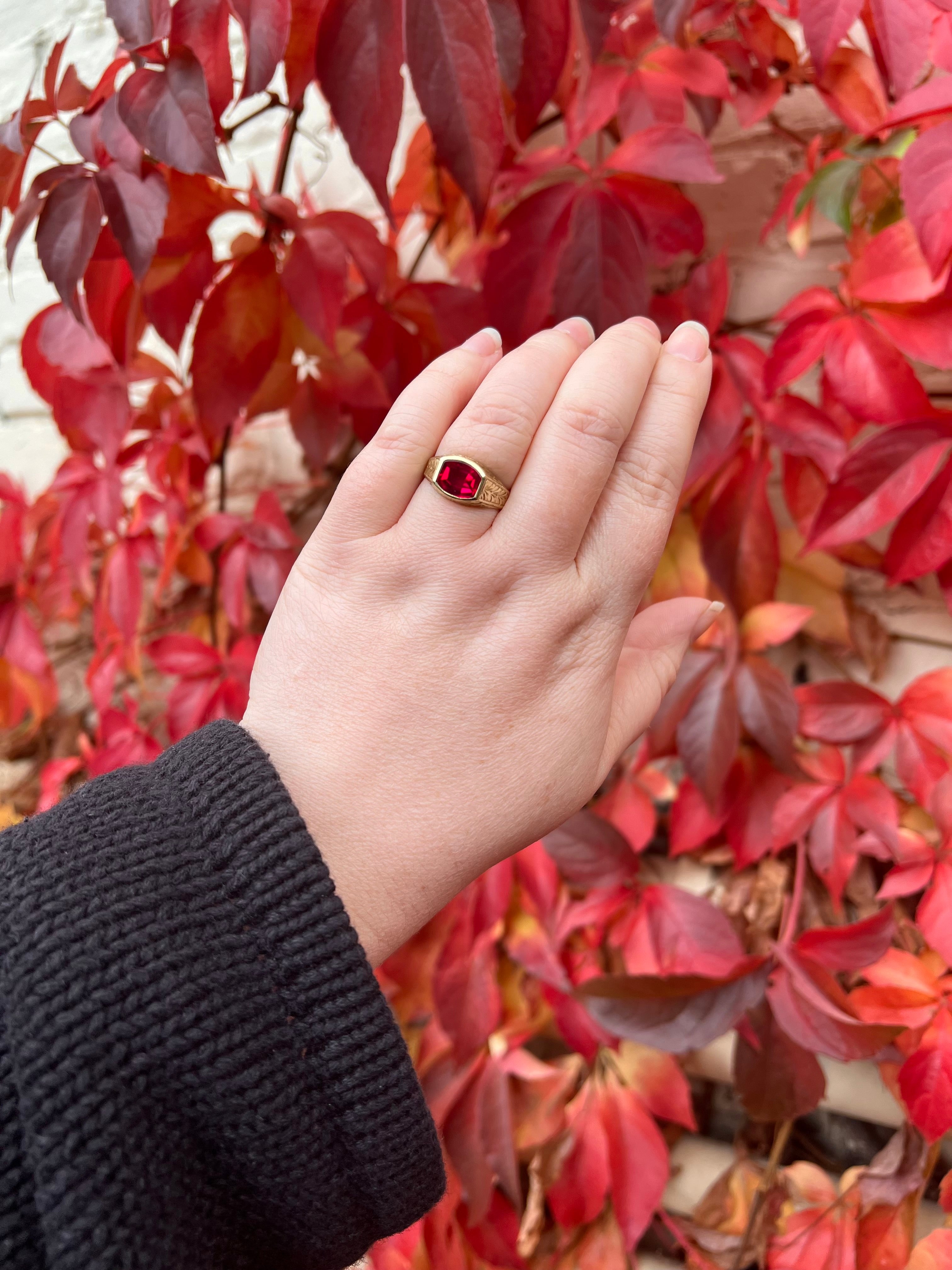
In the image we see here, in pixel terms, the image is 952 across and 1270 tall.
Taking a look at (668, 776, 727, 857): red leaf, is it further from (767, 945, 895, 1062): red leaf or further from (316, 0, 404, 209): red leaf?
(316, 0, 404, 209): red leaf

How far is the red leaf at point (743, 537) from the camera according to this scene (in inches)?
27.3

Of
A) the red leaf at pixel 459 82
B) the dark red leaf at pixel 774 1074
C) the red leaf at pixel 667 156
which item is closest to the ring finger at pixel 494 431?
the red leaf at pixel 459 82

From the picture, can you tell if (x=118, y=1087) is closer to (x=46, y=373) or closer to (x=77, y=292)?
(x=77, y=292)

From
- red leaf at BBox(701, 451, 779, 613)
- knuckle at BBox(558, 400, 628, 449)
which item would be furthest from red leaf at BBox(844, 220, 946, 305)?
knuckle at BBox(558, 400, 628, 449)

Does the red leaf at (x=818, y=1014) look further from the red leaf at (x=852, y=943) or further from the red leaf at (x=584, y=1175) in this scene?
the red leaf at (x=584, y=1175)

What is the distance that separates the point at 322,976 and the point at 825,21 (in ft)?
2.00

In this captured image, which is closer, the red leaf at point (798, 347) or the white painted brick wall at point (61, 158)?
the red leaf at point (798, 347)

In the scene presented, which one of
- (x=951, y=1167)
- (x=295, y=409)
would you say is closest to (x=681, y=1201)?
(x=951, y=1167)

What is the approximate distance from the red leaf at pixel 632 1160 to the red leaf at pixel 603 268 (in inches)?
25.1

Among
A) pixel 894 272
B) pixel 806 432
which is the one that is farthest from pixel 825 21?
pixel 806 432

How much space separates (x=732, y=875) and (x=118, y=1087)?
61cm

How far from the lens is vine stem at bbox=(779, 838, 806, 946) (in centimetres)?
67

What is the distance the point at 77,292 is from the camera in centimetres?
54

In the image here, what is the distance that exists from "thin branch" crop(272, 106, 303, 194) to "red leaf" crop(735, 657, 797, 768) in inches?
21.7
